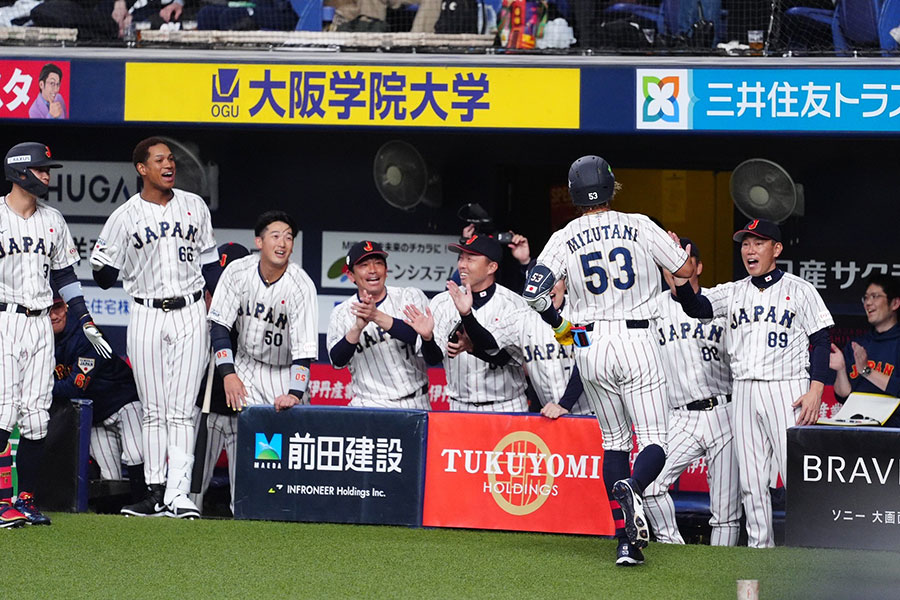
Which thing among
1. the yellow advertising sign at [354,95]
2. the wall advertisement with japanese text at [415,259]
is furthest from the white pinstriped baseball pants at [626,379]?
the wall advertisement with japanese text at [415,259]

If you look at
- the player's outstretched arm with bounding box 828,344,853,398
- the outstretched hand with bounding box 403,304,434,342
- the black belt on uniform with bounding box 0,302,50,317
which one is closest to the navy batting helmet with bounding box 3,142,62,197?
the black belt on uniform with bounding box 0,302,50,317

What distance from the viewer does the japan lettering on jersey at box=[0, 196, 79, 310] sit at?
5.77m

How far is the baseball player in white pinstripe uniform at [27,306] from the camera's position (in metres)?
5.74

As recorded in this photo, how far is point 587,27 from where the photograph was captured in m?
7.71

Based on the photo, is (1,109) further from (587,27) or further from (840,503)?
Answer: (840,503)

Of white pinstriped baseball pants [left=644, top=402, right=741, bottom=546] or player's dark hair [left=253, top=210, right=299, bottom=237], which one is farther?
player's dark hair [left=253, top=210, right=299, bottom=237]

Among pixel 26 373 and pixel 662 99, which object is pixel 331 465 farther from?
pixel 662 99

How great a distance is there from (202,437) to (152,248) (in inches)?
43.0

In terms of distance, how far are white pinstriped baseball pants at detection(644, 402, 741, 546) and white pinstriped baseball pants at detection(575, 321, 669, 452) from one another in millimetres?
1173

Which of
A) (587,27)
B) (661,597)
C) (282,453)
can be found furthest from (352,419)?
(587,27)

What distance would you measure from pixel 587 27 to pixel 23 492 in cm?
412

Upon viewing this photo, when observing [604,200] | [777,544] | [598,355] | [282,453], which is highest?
[604,200]

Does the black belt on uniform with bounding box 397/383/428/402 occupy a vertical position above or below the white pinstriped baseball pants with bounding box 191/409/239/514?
above

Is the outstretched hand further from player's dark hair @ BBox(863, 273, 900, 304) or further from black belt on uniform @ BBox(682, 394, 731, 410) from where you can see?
player's dark hair @ BBox(863, 273, 900, 304)
